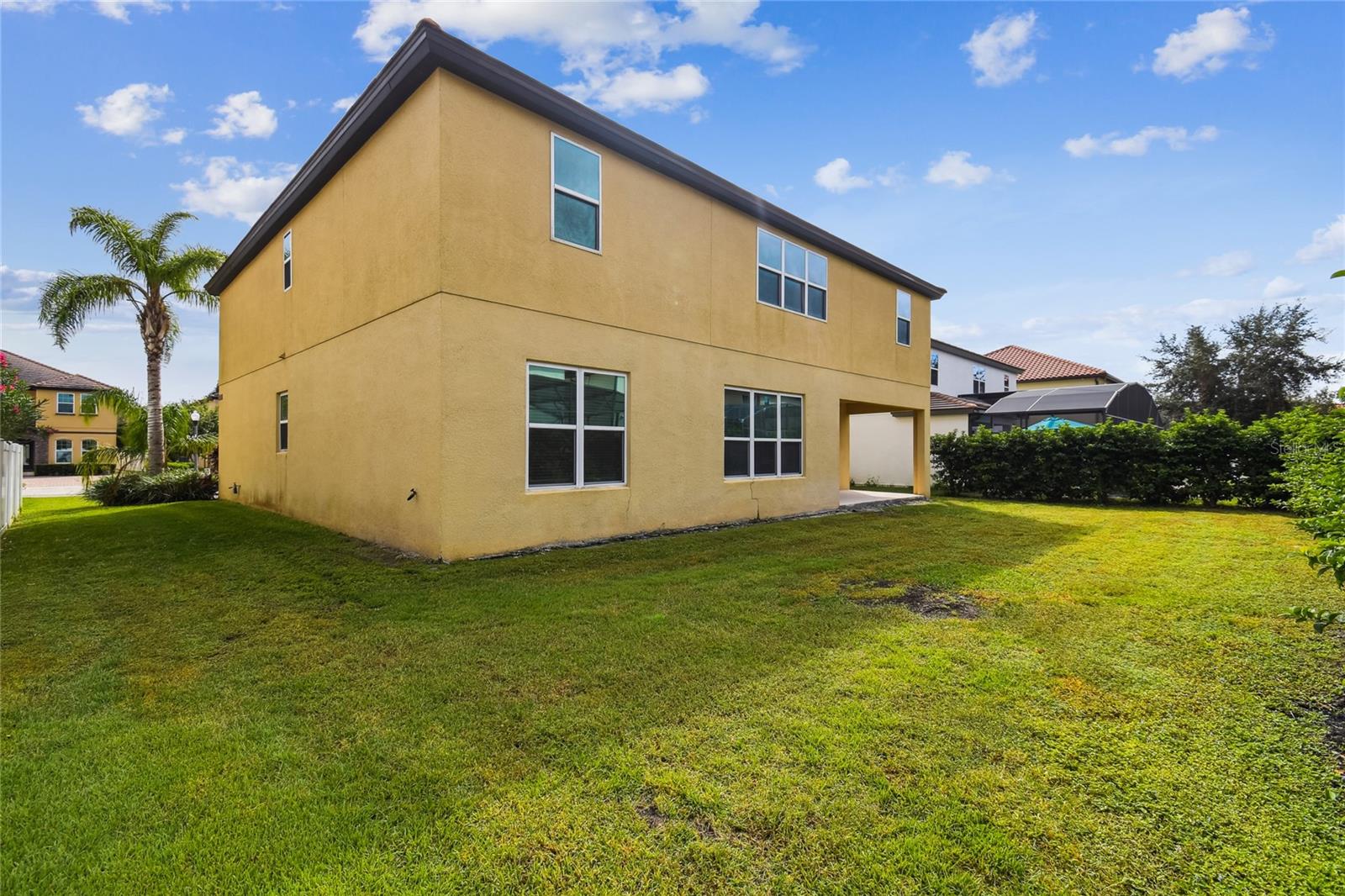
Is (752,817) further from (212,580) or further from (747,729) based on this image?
(212,580)

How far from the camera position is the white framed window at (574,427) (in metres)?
7.52

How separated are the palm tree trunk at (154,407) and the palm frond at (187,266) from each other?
192 cm

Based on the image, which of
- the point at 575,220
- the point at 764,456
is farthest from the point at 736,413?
the point at 575,220

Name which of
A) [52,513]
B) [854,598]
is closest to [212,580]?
[854,598]

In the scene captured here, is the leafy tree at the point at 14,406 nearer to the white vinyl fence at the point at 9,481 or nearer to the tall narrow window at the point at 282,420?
the white vinyl fence at the point at 9,481

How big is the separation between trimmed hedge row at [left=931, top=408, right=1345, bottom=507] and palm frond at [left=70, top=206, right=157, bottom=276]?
22259mm

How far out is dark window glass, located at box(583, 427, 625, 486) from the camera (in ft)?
26.6

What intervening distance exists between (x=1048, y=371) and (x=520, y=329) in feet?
122

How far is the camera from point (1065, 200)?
11438 mm

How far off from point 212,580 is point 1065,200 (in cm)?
1513

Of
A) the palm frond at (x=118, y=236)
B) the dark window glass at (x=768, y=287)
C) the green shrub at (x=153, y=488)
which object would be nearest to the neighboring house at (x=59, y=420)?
the palm frond at (x=118, y=236)

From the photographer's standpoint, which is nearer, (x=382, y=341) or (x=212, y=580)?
(x=212, y=580)

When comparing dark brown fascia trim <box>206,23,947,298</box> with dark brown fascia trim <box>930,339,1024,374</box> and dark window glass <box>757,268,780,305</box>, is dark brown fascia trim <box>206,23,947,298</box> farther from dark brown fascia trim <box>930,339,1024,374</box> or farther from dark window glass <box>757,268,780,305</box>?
dark brown fascia trim <box>930,339,1024,374</box>

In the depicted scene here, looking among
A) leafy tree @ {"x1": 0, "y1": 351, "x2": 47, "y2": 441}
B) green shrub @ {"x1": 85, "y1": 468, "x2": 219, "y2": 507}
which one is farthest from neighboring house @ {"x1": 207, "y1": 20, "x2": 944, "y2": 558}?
leafy tree @ {"x1": 0, "y1": 351, "x2": 47, "y2": 441}
